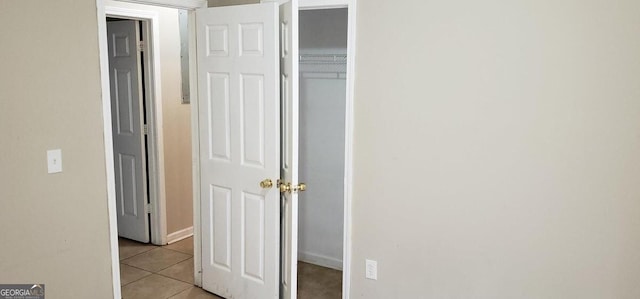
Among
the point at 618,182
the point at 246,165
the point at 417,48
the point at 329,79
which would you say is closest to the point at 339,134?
the point at 329,79

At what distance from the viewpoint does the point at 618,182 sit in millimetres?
2195

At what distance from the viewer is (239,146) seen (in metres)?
3.00

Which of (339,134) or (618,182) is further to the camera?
(339,134)

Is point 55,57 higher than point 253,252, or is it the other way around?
point 55,57

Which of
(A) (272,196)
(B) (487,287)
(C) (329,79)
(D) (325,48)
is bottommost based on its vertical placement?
(B) (487,287)

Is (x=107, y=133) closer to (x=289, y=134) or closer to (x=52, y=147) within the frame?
(x=52, y=147)

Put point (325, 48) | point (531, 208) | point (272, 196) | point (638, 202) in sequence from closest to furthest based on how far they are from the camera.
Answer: point (638, 202)
point (531, 208)
point (272, 196)
point (325, 48)

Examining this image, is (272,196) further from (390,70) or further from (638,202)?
(638,202)

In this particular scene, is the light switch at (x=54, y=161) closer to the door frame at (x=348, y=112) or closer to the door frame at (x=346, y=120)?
the door frame at (x=346, y=120)

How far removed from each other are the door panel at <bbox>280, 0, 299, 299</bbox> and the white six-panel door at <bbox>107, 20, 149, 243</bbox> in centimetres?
195

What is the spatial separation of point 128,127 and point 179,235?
109cm

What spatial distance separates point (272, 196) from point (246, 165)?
0.28 meters

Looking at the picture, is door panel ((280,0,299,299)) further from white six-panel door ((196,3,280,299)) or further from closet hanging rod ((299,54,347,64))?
closet hanging rod ((299,54,347,64))

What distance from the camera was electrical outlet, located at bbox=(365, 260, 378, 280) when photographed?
9.39 feet
